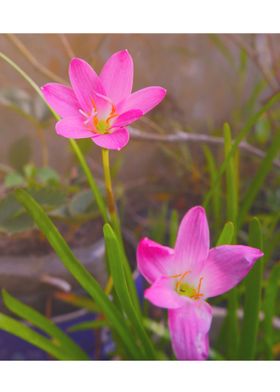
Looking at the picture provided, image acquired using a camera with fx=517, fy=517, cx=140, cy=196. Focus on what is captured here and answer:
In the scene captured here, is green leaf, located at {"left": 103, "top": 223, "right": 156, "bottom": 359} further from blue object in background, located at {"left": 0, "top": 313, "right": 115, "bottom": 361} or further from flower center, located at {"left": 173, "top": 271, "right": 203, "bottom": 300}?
blue object in background, located at {"left": 0, "top": 313, "right": 115, "bottom": 361}

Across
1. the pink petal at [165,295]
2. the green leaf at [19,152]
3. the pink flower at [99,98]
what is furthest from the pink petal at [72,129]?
the green leaf at [19,152]

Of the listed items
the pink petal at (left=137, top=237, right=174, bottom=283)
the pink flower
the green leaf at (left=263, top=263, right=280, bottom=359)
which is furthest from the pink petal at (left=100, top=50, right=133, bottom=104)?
the green leaf at (left=263, top=263, right=280, bottom=359)

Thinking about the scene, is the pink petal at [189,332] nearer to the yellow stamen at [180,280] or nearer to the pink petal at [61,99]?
the yellow stamen at [180,280]

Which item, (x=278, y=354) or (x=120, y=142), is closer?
(x=120, y=142)
